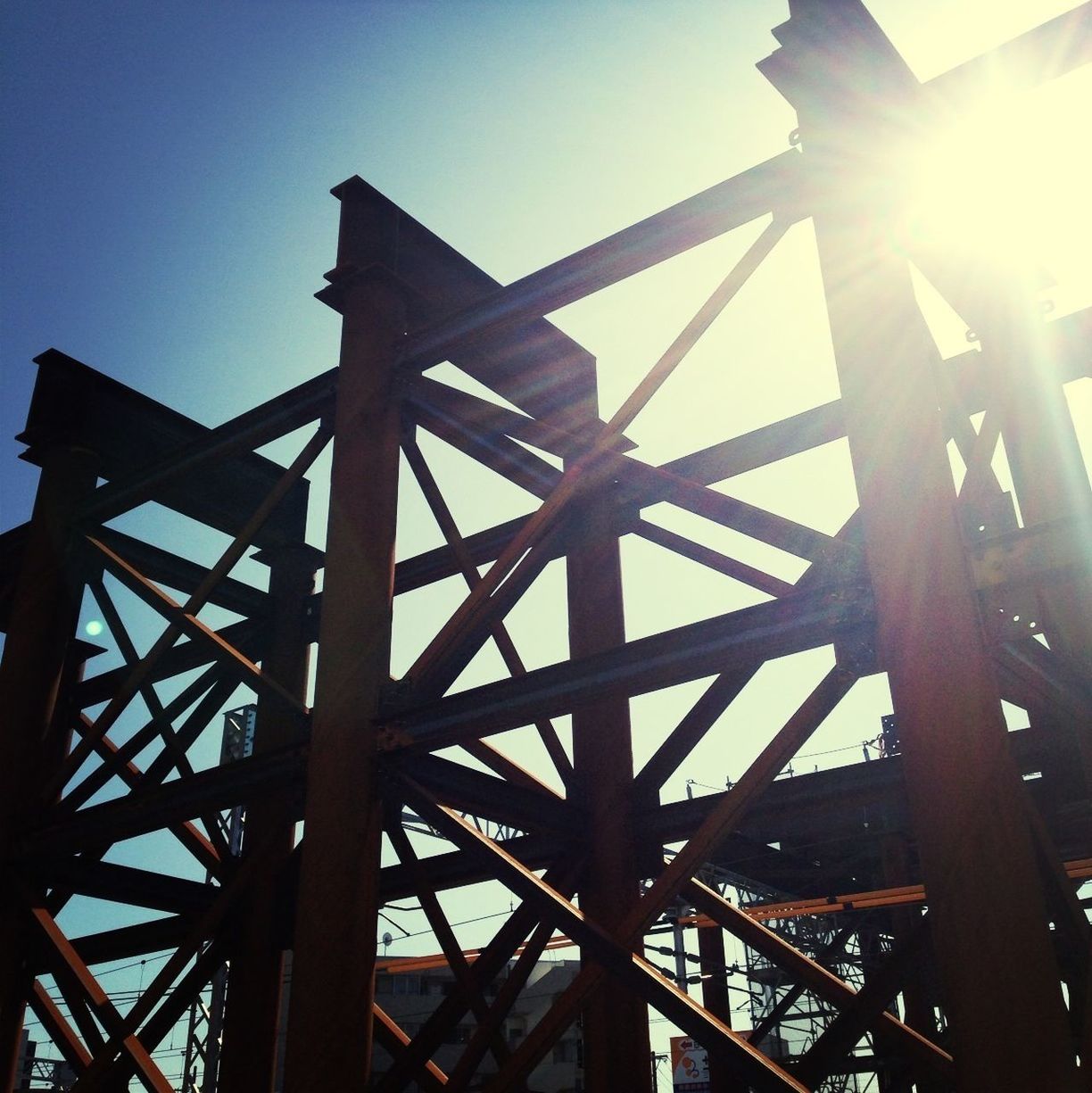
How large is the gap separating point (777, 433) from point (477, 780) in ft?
8.35

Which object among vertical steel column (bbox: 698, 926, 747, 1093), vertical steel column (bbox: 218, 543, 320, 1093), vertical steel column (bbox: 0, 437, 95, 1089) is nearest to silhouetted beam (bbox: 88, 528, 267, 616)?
vertical steel column (bbox: 0, 437, 95, 1089)

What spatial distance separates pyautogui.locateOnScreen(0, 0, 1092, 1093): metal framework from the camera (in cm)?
338

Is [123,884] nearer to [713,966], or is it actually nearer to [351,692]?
[351,692]

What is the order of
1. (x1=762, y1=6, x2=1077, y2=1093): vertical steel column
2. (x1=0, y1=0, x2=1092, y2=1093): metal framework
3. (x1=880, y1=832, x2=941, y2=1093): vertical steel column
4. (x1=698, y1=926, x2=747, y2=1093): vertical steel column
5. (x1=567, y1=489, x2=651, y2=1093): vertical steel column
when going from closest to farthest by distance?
(x1=762, y1=6, x2=1077, y2=1093): vertical steel column, (x1=0, y1=0, x2=1092, y2=1093): metal framework, (x1=567, y1=489, x2=651, y2=1093): vertical steel column, (x1=880, y1=832, x2=941, y2=1093): vertical steel column, (x1=698, y1=926, x2=747, y2=1093): vertical steel column

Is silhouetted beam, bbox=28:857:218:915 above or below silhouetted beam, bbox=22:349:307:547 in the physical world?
below

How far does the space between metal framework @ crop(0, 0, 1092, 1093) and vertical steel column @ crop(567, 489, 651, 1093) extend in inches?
0.8

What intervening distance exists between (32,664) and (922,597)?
16.9 ft

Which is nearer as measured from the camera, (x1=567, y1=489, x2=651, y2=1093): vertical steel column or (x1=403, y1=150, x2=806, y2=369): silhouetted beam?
(x1=403, y1=150, x2=806, y2=369): silhouetted beam

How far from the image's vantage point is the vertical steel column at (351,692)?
4.14 meters

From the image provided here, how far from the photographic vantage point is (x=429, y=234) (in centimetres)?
604

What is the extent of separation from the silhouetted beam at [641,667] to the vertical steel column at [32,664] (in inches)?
111

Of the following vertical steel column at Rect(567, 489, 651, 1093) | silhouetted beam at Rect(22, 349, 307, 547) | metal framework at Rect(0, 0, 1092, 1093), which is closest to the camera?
metal framework at Rect(0, 0, 1092, 1093)

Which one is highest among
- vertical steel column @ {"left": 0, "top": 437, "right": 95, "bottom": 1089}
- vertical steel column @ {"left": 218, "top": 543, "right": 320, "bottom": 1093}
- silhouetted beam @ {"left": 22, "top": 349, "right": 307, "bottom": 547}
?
silhouetted beam @ {"left": 22, "top": 349, "right": 307, "bottom": 547}

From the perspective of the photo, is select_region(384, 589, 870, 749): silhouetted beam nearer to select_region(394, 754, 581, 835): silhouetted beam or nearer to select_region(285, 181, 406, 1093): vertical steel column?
select_region(394, 754, 581, 835): silhouetted beam
